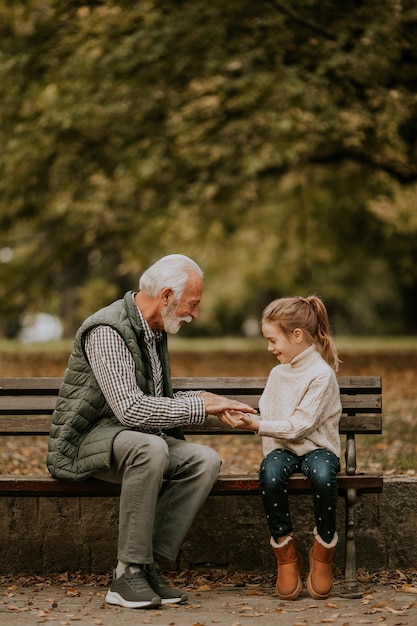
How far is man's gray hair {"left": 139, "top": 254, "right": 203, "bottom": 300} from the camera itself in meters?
4.72

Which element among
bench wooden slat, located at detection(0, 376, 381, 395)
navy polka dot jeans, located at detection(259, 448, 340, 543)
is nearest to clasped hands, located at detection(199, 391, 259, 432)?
navy polka dot jeans, located at detection(259, 448, 340, 543)

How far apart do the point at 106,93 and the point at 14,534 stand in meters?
7.54

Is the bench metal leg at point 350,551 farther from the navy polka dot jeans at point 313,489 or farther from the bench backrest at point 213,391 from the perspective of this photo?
the bench backrest at point 213,391

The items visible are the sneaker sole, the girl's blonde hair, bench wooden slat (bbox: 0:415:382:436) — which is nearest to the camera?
the sneaker sole

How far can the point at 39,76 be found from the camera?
12.0 m

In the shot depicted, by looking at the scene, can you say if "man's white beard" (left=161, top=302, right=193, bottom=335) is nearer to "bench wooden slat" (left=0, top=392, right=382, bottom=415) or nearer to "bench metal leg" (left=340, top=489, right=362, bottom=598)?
"bench wooden slat" (left=0, top=392, right=382, bottom=415)

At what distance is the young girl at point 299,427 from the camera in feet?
15.0

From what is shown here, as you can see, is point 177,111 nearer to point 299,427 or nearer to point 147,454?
point 299,427

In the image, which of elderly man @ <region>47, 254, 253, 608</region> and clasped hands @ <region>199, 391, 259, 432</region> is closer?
elderly man @ <region>47, 254, 253, 608</region>

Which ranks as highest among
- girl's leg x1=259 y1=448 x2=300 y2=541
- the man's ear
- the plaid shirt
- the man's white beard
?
the man's ear

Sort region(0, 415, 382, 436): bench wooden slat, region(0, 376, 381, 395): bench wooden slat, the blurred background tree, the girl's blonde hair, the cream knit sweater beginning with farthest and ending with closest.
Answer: the blurred background tree → region(0, 376, 381, 395): bench wooden slat → region(0, 415, 382, 436): bench wooden slat → the girl's blonde hair → the cream knit sweater

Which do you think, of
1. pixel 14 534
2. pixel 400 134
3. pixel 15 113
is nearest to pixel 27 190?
pixel 15 113

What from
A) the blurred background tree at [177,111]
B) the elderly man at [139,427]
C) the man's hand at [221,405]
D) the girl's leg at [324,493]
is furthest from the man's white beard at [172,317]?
the blurred background tree at [177,111]

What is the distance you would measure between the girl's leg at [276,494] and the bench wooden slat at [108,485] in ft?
0.17
